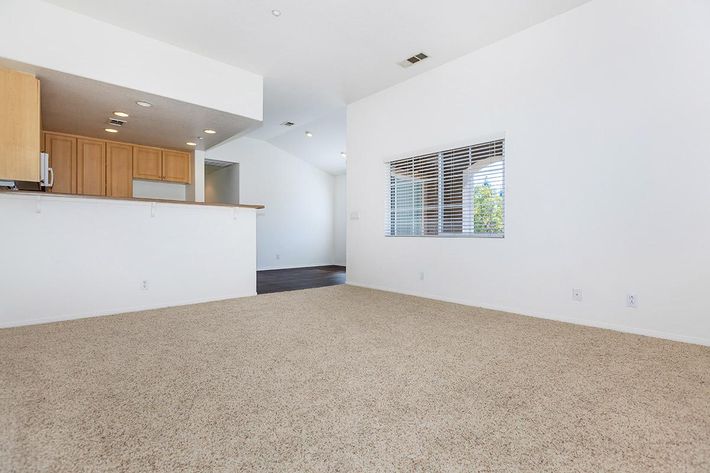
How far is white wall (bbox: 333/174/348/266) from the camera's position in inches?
374

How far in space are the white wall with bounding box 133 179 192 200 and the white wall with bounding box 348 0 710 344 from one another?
16.6 feet

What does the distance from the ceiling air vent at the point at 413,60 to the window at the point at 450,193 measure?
117 cm

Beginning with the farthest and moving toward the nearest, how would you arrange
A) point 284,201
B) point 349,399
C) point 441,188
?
point 284,201 → point 441,188 → point 349,399

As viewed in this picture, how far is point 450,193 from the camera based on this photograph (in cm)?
436

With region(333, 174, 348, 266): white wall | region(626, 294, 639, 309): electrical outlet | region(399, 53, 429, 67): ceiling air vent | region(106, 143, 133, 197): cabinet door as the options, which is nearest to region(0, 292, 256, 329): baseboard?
region(106, 143, 133, 197): cabinet door

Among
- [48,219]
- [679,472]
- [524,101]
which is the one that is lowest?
[679,472]

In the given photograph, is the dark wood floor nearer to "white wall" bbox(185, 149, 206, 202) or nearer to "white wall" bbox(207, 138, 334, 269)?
"white wall" bbox(207, 138, 334, 269)

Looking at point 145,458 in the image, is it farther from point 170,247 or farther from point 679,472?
point 170,247

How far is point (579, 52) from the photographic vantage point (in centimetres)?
322

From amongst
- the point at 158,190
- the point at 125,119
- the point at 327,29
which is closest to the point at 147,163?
the point at 158,190

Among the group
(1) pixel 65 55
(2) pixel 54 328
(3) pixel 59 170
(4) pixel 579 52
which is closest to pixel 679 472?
(4) pixel 579 52

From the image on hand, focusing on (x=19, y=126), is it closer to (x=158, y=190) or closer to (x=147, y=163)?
(x=147, y=163)

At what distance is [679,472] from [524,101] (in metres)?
3.36

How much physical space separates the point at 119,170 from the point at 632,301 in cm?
724
